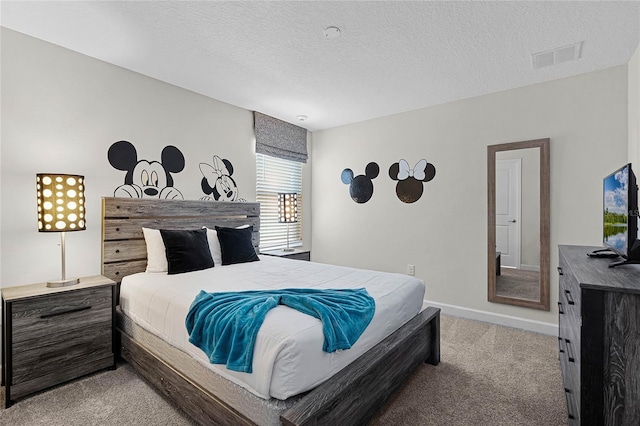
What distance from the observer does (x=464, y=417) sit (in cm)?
191

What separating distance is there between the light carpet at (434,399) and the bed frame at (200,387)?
103 mm

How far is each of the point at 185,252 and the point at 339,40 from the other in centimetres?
217

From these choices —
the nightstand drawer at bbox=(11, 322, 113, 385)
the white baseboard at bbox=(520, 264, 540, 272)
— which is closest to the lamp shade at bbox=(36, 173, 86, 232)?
the nightstand drawer at bbox=(11, 322, 113, 385)

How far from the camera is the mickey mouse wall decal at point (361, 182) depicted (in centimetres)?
445

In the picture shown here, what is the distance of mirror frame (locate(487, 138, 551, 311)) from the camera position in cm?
319

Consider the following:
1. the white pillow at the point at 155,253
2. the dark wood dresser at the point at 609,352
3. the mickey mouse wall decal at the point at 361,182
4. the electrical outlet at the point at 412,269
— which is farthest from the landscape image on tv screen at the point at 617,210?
the white pillow at the point at 155,253

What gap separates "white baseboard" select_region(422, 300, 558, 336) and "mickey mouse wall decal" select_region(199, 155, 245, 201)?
2818 mm

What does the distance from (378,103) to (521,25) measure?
1.75m

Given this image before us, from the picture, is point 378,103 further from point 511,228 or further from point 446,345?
point 446,345

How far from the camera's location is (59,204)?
2273 millimetres

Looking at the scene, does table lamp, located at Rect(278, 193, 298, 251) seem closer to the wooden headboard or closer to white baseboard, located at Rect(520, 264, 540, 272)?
the wooden headboard

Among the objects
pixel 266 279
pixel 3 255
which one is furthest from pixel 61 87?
pixel 266 279

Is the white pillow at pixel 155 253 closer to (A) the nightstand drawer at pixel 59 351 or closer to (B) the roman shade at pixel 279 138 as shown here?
(A) the nightstand drawer at pixel 59 351

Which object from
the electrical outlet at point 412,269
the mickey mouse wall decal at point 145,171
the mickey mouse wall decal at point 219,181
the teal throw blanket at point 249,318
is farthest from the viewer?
the electrical outlet at point 412,269
